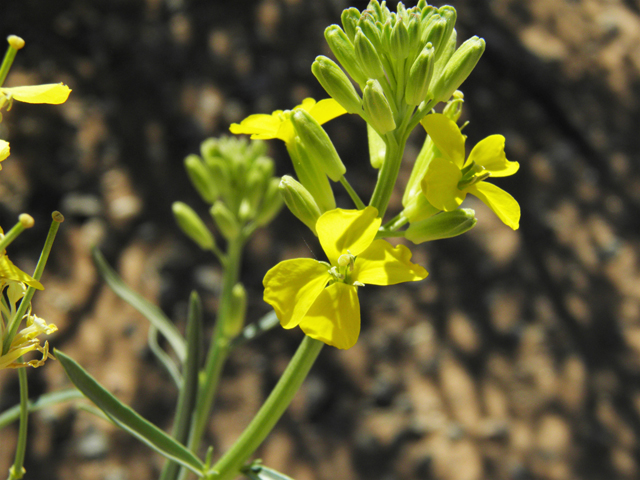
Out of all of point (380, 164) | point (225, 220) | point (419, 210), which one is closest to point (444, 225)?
point (419, 210)

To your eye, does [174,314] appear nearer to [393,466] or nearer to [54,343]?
[54,343]

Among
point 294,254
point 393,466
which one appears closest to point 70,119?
point 294,254

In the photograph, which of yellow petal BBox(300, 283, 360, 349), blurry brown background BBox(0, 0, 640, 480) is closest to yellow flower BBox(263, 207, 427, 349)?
yellow petal BBox(300, 283, 360, 349)

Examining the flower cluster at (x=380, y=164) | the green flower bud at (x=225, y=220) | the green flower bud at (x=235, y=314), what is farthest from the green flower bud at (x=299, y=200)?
the green flower bud at (x=225, y=220)

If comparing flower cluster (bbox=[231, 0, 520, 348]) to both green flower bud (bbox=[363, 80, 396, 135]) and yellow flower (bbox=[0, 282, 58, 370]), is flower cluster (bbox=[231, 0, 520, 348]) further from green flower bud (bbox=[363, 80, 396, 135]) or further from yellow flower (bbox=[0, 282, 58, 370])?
yellow flower (bbox=[0, 282, 58, 370])

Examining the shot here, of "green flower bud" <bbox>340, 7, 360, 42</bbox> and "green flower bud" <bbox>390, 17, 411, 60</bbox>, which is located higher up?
"green flower bud" <bbox>340, 7, 360, 42</bbox>

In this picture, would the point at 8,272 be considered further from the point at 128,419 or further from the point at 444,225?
the point at 444,225

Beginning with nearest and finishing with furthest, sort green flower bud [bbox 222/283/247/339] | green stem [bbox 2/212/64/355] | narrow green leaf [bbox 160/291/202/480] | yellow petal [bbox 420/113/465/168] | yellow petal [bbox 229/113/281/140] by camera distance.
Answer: green stem [bbox 2/212/64/355], yellow petal [bbox 420/113/465/168], yellow petal [bbox 229/113/281/140], narrow green leaf [bbox 160/291/202/480], green flower bud [bbox 222/283/247/339]
